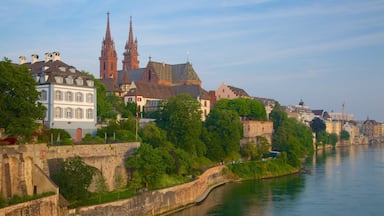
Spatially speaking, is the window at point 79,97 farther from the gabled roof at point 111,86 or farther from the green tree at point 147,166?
the gabled roof at point 111,86

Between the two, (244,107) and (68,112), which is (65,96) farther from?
(244,107)

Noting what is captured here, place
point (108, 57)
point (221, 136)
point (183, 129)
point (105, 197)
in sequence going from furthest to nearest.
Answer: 1. point (108, 57)
2. point (221, 136)
3. point (183, 129)
4. point (105, 197)

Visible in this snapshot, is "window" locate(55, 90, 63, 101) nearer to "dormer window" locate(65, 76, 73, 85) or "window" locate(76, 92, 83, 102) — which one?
"dormer window" locate(65, 76, 73, 85)

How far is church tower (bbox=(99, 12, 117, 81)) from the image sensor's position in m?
108

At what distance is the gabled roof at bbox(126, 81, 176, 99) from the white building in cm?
2589

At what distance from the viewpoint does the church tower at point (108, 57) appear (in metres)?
108

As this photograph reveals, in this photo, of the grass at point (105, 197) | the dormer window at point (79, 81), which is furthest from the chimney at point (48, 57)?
the grass at point (105, 197)

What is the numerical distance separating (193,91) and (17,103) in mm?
48341

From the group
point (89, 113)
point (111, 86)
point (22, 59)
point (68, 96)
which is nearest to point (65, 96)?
point (68, 96)

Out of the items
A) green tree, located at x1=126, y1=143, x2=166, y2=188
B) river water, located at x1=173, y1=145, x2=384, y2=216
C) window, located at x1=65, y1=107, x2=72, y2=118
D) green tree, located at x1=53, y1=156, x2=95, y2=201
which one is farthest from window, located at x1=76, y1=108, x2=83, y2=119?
river water, located at x1=173, y1=145, x2=384, y2=216

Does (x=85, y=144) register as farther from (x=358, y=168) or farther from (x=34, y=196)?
(x=358, y=168)

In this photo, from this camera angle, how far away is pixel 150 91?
7431 cm

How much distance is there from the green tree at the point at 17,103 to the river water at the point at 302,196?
1330 cm

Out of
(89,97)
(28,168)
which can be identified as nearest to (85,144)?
(28,168)
